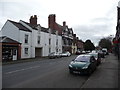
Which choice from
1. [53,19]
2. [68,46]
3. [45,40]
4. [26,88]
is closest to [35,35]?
[45,40]

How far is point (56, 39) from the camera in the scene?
4756cm

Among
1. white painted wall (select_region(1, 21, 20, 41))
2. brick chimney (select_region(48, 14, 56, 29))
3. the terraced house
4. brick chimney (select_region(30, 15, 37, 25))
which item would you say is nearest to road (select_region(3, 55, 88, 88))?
the terraced house

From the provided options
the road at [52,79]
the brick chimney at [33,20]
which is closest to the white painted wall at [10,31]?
the brick chimney at [33,20]

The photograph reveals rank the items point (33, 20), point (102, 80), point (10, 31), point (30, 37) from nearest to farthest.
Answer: point (102, 80) < point (10, 31) < point (30, 37) < point (33, 20)

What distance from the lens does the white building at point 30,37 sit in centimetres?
3081

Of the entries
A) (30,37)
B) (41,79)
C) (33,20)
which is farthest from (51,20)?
(41,79)

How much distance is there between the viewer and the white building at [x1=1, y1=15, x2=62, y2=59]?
30812 mm

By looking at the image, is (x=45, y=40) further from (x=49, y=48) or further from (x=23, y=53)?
(x=23, y=53)

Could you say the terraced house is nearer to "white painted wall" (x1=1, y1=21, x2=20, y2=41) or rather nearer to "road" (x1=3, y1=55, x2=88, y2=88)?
"white painted wall" (x1=1, y1=21, x2=20, y2=41)

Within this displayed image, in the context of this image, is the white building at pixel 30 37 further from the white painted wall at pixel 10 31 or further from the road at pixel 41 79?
the road at pixel 41 79

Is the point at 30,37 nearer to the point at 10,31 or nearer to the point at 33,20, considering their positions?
the point at 10,31

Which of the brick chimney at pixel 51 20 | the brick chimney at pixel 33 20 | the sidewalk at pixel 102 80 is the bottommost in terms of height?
the sidewalk at pixel 102 80

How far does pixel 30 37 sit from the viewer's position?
34000mm

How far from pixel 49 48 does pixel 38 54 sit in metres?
4.64
